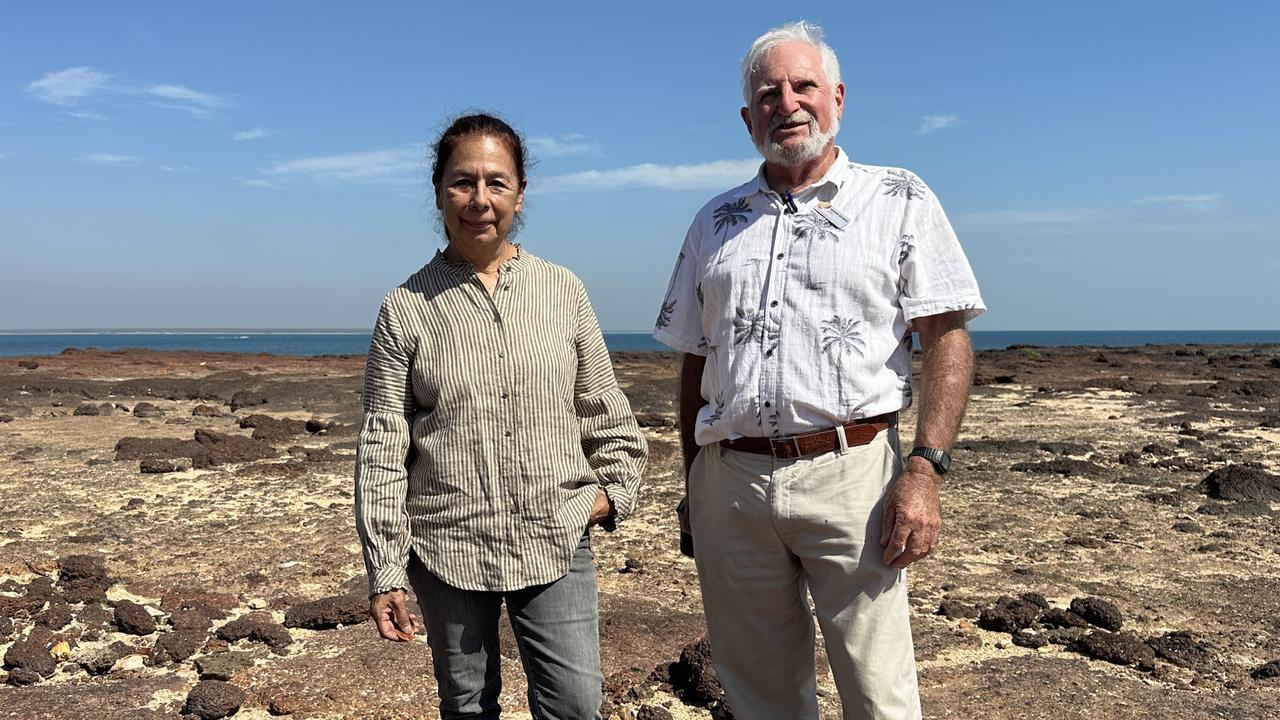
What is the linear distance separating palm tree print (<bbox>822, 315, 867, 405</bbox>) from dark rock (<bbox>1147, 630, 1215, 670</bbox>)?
118 inches

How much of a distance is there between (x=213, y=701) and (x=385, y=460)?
2.04 metres

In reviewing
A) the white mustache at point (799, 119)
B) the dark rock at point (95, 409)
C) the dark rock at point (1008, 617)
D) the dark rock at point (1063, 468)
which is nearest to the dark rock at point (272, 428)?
the dark rock at point (95, 409)

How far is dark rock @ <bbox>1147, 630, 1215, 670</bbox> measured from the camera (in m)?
4.32

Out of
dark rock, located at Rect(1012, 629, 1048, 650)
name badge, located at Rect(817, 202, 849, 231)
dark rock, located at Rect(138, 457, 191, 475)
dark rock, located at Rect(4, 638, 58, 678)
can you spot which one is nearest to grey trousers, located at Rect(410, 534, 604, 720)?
name badge, located at Rect(817, 202, 849, 231)

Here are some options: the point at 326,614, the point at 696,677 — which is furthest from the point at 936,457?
the point at 326,614

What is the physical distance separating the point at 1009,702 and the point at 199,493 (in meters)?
6.62

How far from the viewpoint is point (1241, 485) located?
792 cm

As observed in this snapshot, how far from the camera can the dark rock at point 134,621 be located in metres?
4.67

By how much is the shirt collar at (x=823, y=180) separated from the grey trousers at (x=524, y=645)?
1.08 meters

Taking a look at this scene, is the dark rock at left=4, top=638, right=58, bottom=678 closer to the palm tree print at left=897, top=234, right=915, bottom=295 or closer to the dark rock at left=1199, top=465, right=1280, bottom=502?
the palm tree print at left=897, top=234, right=915, bottom=295

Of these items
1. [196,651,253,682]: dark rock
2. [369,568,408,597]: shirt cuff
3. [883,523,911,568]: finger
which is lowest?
[196,651,253,682]: dark rock

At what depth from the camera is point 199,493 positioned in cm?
811

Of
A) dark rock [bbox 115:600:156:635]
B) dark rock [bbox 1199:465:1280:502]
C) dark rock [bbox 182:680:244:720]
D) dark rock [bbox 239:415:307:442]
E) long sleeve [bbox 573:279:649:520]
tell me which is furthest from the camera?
dark rock [bbox 239:415:307:442]

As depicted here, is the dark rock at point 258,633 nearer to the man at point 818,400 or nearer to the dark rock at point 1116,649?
the man at point 818,400
